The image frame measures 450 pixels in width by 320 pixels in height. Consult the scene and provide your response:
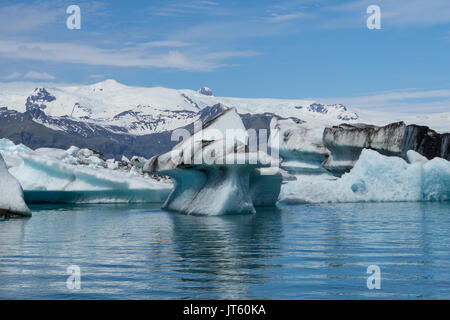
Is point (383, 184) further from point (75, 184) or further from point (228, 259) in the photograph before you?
point (228, 259)

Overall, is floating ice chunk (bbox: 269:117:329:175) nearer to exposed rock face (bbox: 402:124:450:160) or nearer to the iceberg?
exposed rock face (bbox: 402:124:450:160)

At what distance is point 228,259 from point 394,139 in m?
19.2

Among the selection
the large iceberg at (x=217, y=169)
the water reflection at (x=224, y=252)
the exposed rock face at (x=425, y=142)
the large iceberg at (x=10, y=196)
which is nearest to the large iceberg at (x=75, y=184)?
the large iceberg at (x=217, y=169)

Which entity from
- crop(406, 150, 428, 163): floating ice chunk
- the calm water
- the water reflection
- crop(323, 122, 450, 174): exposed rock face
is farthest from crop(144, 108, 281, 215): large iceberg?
crop(323, 122, 450, 174): exposed rock face

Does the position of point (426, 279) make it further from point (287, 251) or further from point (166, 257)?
point (166, 257)

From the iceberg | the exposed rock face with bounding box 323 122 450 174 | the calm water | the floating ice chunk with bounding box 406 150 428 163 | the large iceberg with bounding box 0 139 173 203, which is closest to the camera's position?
the calm water

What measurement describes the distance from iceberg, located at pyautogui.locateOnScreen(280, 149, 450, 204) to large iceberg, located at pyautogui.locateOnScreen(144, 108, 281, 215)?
4.80 m

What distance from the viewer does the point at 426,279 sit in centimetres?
623

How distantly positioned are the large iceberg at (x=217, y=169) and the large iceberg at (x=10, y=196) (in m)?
3.95

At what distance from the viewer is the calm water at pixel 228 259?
18.8 feet

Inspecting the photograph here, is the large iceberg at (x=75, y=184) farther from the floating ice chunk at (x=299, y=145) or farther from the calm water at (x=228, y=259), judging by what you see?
the calm water at (x=228, y=259)

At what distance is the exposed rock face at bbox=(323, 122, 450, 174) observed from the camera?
25.4 metres

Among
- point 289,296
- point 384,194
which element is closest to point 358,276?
point 289,296

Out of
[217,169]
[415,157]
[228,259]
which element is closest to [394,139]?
[415,157]
